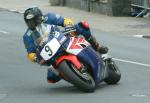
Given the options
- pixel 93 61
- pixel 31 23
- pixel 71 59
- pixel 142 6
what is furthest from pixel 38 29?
pixel 142 6

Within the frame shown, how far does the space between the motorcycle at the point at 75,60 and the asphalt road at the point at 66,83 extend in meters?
0.23

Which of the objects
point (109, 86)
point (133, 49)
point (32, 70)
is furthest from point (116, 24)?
point (109, 86)

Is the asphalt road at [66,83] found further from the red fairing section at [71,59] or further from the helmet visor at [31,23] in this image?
the helmet visor at [31,23]

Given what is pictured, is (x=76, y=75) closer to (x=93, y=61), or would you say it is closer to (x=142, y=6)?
(x=93, y=61)

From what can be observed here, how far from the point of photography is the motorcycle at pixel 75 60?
1116 centimetres

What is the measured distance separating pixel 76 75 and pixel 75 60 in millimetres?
263

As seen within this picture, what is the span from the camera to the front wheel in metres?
11.1

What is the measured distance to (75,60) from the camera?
36.8 ft

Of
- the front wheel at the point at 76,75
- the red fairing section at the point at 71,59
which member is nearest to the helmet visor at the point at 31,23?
the red fairing section at the point at 71,59

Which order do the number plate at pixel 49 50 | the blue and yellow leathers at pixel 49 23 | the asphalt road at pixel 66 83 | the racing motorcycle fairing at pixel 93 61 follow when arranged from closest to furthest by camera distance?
the asphalt road at pixel 66 83 < the number plate at pixel 49 50 < the racing motorcycle fairing at pixel 93 61 < the blue and yellow leathers at pixel 49 23

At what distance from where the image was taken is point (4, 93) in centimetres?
1184

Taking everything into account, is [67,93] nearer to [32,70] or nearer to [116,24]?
[32,70]

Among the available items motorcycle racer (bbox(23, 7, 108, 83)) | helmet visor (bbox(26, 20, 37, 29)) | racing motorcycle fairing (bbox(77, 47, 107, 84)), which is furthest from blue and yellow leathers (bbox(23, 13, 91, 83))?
racing motorcycle fairing (bbox(77, 47, 107, 84))

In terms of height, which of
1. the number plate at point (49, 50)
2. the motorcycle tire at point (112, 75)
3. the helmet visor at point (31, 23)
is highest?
the helmet visor at point (31, 23)
